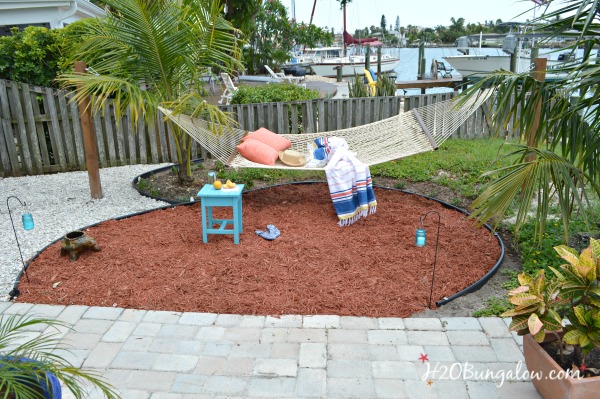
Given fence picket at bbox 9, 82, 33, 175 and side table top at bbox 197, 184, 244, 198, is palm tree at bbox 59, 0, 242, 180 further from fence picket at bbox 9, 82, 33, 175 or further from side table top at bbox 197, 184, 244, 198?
fence picket at bbox 9, 82, 33, 175

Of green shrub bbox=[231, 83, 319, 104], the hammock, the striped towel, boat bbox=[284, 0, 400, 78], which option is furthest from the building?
boat bbox=[284, 0, 400, 78]

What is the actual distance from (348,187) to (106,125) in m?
3.40

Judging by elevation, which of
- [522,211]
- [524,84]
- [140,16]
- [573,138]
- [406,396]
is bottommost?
[406,396]

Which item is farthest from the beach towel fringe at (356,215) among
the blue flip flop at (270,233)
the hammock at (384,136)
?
the blue flip flop at (270,233)

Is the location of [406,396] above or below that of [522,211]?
below

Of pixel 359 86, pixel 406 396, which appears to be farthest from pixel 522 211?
pixel 359 86

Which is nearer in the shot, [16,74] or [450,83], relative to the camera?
[16,74]

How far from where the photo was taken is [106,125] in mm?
6082

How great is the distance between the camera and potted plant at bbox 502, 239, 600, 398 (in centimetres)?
203

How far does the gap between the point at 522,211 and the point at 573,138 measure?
25.2 inches

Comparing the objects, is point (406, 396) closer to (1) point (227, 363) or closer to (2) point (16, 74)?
(1) point (227, 363)

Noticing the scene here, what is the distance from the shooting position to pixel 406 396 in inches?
90.7

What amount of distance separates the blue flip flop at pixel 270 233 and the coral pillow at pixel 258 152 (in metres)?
0.73

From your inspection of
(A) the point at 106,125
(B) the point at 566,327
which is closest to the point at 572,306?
(B) the point at 566,327
